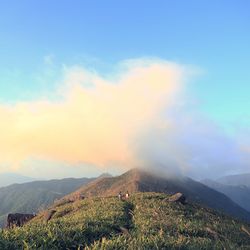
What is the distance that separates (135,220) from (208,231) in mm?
4761

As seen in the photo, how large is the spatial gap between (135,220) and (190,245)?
11426 mm

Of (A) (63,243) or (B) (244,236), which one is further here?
(B) (244,236)

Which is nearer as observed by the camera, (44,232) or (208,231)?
(44,232)

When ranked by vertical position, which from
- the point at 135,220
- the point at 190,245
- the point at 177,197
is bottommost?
the point at 190,245

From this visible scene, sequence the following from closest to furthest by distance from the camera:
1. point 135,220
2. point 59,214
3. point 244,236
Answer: point 135,220
point 244,236
point 59,214

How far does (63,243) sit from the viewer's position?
16922 millimetres

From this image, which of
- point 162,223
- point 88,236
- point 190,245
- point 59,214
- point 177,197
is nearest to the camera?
point 190,245

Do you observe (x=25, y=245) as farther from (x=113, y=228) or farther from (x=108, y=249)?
(x=113, y=228)

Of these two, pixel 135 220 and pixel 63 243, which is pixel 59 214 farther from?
pixel 63 243

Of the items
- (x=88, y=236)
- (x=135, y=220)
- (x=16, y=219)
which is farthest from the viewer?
(x=16, y=219)

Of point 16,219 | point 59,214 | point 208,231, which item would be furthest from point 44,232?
point 16,219

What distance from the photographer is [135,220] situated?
2836 cm

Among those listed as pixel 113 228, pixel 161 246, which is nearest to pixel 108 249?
pixel 161 246

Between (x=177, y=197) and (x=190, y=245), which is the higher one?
(x=177, y=197)
